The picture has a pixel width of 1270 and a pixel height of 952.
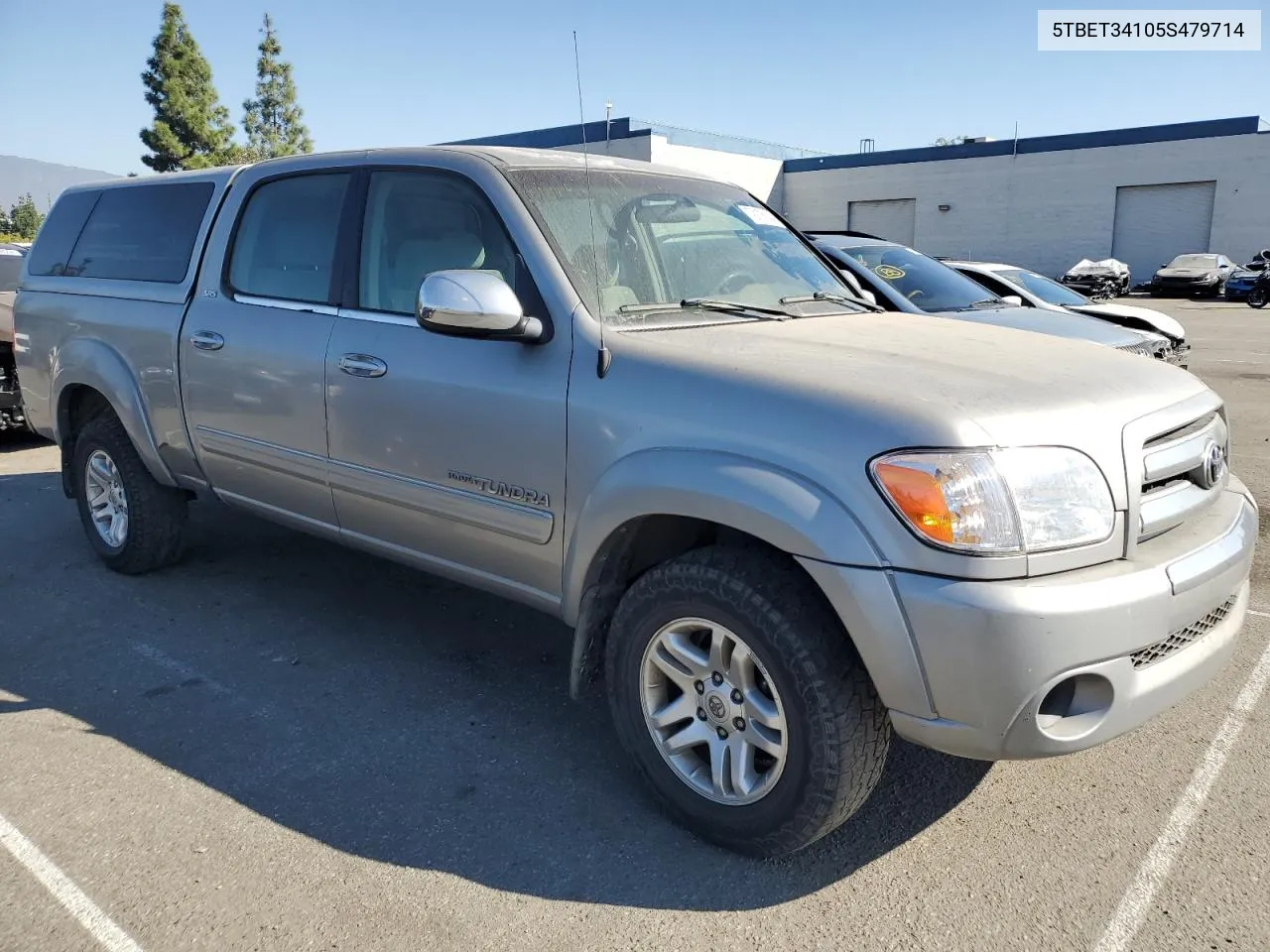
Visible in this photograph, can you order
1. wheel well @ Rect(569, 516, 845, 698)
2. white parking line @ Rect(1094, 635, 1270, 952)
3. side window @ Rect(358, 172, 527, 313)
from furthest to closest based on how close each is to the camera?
side window @ Rect(358, 172, 527, 313) < wheel well @ Rect(569, 516, 845, 698) < white parking line @ Rect(1094, 635, 1270, 952)

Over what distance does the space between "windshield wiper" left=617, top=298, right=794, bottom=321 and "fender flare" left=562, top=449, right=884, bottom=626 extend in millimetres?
683

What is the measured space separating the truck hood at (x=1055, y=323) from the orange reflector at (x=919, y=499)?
5.24 meters

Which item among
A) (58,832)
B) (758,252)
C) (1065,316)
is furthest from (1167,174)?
(58,832)

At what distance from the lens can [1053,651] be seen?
225cm

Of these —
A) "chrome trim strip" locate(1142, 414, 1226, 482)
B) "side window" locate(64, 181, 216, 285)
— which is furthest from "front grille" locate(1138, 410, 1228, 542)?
"side window" locate(64, 181, 216, 285)

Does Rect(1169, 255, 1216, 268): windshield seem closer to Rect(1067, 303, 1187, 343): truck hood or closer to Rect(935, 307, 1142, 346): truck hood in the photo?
Rect(1067, 303, 1187, 343): truck hood

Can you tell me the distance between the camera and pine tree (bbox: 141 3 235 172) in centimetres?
4456

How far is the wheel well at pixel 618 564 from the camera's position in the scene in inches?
114

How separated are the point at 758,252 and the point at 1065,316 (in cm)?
506

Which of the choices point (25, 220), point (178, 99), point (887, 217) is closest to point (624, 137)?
point (887, 217)

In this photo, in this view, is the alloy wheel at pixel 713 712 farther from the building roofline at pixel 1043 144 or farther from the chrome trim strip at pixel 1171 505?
the building roofline at pixel 1043 144

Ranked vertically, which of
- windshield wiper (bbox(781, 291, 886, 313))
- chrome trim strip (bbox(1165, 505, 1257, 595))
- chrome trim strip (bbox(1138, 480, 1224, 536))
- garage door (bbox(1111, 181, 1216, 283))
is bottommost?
garage door (bbox(1111, 181, 1216, 283))

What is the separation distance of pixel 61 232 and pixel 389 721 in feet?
11.9

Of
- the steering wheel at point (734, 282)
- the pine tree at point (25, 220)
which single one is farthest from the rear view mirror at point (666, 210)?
the pine tree at point (25, 220)
